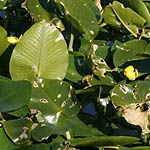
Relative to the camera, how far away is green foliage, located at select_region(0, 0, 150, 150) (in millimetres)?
713

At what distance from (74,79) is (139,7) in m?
0.19

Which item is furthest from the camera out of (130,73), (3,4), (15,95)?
(3,4)

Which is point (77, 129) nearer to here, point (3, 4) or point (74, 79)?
point (74, 79)

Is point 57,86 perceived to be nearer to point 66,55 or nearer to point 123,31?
point 66,55

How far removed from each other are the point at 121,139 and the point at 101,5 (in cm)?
35

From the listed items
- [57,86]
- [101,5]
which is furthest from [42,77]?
[101,5]

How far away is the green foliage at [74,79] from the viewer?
2.34 ft

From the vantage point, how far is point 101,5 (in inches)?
36.6

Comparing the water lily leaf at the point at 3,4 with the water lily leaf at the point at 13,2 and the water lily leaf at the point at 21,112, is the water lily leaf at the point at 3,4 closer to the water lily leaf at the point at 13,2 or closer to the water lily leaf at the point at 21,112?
the water lily leaf at the point at 13,2

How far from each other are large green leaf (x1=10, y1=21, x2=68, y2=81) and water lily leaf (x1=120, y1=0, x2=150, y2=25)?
0.16m

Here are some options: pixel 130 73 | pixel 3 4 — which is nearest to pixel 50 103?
pixel 130 73

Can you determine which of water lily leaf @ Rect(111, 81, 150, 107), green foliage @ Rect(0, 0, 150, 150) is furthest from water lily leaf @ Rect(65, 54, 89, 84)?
water lily leaf @ Rect(111, 81, 150, 107)

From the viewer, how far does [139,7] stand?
79 cm

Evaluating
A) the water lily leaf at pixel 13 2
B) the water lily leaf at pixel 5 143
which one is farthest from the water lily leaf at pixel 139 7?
the water lily leaf at pixel 5 143
